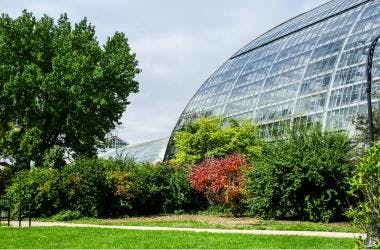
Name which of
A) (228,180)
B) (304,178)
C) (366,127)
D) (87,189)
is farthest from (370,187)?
(87,189)

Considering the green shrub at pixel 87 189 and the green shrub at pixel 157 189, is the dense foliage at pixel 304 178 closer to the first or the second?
the green shrub at pixel 157 189

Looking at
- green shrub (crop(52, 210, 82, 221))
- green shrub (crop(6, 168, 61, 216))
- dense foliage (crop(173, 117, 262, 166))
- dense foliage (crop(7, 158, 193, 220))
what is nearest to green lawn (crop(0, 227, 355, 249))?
green shrub (crop(52, 210, 82, 221))

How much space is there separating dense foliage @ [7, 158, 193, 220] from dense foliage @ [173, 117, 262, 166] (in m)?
4.75

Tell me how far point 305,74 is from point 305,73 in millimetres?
123

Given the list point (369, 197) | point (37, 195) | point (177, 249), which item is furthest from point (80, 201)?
point (369, 197)

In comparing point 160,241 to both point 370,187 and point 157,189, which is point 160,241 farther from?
point 157,189

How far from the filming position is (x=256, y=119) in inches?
1706

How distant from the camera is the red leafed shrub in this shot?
27.6 meters

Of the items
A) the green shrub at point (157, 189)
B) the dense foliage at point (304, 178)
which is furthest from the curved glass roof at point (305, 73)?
the green shrub at point (157, 189)

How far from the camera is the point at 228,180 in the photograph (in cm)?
2811

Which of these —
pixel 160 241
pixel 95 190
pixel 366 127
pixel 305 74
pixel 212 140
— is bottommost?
pixel 160 241

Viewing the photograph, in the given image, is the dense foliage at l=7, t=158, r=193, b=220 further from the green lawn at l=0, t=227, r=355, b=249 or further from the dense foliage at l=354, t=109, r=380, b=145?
the green lawn at l=0, t=227, r=355, b=249

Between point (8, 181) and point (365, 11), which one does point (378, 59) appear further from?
point (8, 181)

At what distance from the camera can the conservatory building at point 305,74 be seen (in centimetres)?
3516
